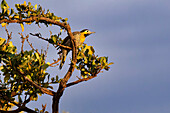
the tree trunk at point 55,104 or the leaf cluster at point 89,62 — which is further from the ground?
the leaf cluster at point 89,62

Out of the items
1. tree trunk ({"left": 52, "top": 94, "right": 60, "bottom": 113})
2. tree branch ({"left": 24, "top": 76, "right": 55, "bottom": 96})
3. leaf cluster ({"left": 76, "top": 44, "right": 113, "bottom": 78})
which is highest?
leaf cluster ({"left": 76, "top": 44, "right": 113, "bottom": 78})

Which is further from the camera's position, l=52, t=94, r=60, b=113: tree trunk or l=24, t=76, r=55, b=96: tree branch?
l=52, t=94, r=60, b=113: tree trunk

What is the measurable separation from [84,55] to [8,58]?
173cm

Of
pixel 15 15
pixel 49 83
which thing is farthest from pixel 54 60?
pixel 15 15

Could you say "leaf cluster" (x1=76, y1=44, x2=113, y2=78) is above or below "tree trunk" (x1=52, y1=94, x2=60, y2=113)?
above

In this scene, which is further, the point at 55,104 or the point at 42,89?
the point at 55,104

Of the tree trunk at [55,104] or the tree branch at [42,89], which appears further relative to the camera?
the tree trunk at [55,104]

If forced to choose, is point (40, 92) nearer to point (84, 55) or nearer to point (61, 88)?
point (61, 88)

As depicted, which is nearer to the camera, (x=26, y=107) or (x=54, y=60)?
(x=26, y=107)

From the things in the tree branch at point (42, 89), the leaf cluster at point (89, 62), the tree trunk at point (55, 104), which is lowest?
the tree trunk at point (55, 104)

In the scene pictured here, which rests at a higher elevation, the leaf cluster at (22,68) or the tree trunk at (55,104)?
the leaf cluster at (22,68)

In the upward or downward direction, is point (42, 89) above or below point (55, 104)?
above

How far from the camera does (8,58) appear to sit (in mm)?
6332

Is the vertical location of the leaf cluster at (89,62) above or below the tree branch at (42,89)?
above
